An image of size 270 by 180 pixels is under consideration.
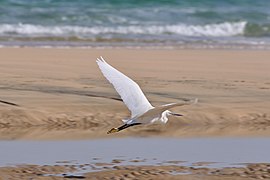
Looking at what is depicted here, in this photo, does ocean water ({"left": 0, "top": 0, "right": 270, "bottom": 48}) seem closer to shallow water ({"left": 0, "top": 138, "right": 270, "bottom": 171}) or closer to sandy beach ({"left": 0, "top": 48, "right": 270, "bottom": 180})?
sandy beach ({"left": 0, "top": 48, "right": 270, "bottom": 180})

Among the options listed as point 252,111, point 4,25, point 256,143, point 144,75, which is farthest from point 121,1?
point 256,143

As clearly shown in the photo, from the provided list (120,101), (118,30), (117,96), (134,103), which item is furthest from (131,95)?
(118,30)

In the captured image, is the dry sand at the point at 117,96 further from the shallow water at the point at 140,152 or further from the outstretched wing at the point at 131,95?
the outstretched wing at the point at 131,95

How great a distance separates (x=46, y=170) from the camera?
21.2ft

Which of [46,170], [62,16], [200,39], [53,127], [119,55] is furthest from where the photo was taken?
[62,16]

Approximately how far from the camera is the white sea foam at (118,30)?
763 inches

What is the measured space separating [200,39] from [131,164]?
12.3 meters

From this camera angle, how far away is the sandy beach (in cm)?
805

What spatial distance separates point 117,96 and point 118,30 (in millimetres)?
10287

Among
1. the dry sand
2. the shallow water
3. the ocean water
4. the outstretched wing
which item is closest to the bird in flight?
the outstretched wing

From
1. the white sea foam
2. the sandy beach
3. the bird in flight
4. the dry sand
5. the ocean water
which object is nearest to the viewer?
the bird in flight

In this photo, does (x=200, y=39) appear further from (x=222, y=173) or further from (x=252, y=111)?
(x=222, y=173)

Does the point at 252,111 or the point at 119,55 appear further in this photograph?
the point at 119,55

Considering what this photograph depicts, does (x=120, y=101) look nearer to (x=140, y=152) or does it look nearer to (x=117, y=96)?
(x=117, y=96)
